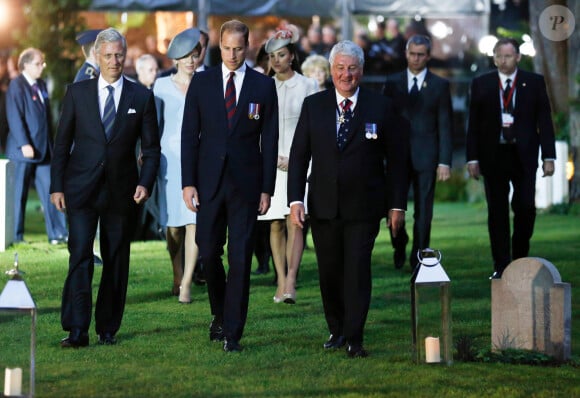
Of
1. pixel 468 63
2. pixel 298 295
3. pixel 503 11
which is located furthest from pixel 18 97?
pixel 503 11

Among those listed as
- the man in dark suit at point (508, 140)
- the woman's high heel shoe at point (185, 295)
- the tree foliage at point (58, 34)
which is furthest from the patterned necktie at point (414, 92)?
the tree foliage at point (58, 34)

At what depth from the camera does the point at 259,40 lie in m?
27.1

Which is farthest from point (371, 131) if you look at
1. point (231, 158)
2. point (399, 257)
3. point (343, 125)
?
point (399, 257)

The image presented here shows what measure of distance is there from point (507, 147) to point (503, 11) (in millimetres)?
17740

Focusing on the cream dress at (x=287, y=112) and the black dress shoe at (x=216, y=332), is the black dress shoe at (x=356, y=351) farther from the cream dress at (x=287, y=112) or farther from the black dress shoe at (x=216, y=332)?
the cream dress at (x=287, y=112)

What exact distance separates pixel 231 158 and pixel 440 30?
19683 mm

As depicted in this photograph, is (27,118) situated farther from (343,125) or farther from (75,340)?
(343,125)

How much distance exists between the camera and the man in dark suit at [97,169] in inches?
394

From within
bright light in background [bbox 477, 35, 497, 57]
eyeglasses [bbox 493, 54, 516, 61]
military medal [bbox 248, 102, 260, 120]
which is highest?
bright light in background [bbox 477, 35, 497, 57]

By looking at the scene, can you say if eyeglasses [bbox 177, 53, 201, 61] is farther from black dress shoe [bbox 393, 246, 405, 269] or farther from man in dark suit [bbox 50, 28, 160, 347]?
black dress shoe [bbox 393, 246, 405, 269]

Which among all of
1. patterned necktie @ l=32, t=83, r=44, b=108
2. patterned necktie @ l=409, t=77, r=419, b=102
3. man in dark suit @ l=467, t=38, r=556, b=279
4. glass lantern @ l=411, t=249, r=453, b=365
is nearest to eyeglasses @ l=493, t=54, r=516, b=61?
man in dark suit @ l=467, t=38, r=556, b=279

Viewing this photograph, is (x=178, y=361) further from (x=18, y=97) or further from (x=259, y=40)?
(x=259, y=40)

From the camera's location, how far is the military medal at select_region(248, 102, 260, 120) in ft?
32.8

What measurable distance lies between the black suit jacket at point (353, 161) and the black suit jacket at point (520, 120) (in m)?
4.21
